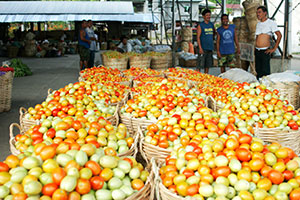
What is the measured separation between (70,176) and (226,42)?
20.2ft

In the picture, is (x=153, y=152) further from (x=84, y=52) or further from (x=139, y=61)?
(x=84, y=52)

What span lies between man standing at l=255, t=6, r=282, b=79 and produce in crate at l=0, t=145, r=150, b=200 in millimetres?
4914

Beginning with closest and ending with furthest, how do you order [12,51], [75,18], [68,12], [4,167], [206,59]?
[4,167] → [206,59] → [12,51] → [75,18] → [68,12]

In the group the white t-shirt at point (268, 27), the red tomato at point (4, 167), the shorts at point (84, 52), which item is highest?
the white t-shirt at point (268, 27)

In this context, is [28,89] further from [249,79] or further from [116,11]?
[116,11]

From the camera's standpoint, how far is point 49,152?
1819 mm

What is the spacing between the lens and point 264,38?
5992 mm

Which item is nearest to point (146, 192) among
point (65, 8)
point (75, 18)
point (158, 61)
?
point (158, 61)

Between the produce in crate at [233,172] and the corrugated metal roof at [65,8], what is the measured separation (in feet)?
63.8

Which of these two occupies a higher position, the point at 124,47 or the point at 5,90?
the point at 124,47

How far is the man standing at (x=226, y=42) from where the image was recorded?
7.01 m

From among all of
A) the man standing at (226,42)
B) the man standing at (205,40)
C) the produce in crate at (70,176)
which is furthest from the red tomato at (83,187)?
the man standing at (226,42)

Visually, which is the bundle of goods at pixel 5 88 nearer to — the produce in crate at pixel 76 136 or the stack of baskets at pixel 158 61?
the produce in crate at pixel 76 136

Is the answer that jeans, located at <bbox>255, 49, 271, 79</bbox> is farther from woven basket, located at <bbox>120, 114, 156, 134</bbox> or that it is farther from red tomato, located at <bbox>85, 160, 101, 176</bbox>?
red tomato, located at <bbox>85, 160, 101, 176</bbox>
